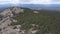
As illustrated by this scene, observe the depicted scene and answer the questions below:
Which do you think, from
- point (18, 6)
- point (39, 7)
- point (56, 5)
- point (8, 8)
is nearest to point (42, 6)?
point (39, 7)

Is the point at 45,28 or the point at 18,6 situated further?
the point at 18,6

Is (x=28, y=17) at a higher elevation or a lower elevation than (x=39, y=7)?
lower

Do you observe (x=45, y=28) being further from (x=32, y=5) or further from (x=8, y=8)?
(x=8, y=8)

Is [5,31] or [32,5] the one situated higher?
[32,5]

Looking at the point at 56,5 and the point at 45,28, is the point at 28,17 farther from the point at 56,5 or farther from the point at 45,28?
the point at 56,5

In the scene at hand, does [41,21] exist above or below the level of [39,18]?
below

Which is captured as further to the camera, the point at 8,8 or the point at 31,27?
the point at 8,8

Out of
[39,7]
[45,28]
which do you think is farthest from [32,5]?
[45,28]

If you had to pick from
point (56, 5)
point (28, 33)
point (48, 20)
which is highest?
point (56, 5)
